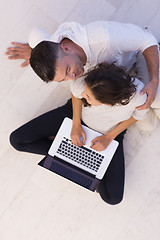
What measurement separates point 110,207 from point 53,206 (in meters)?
0.33

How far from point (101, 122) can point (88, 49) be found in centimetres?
38

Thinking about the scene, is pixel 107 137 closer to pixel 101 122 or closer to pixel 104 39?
pixel 101 122

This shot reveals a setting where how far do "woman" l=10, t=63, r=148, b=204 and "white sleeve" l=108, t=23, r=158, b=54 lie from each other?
0.11m

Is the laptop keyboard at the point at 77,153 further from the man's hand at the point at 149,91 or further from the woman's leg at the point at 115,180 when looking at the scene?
the man's hand at the point at 149,91

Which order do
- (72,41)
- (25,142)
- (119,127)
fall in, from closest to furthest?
(72,41) → (119,127) → (25,142)

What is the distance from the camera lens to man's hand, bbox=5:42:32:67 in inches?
52.1

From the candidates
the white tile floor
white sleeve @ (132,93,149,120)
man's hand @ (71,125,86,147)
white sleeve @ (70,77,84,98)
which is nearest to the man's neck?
white sleeve @ (70,77,84,98)

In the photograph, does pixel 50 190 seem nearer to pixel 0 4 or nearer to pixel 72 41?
pixel 72 41

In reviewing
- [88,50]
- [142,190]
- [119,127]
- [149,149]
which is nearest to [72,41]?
[88,50]

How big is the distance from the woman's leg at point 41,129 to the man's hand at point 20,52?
369mm

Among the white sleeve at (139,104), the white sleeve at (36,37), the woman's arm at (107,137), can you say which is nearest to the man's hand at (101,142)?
the woman's arm at (107,137)

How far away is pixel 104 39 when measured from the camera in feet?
2.83

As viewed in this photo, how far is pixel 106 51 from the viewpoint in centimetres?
89

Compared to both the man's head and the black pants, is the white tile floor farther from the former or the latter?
the man's head
